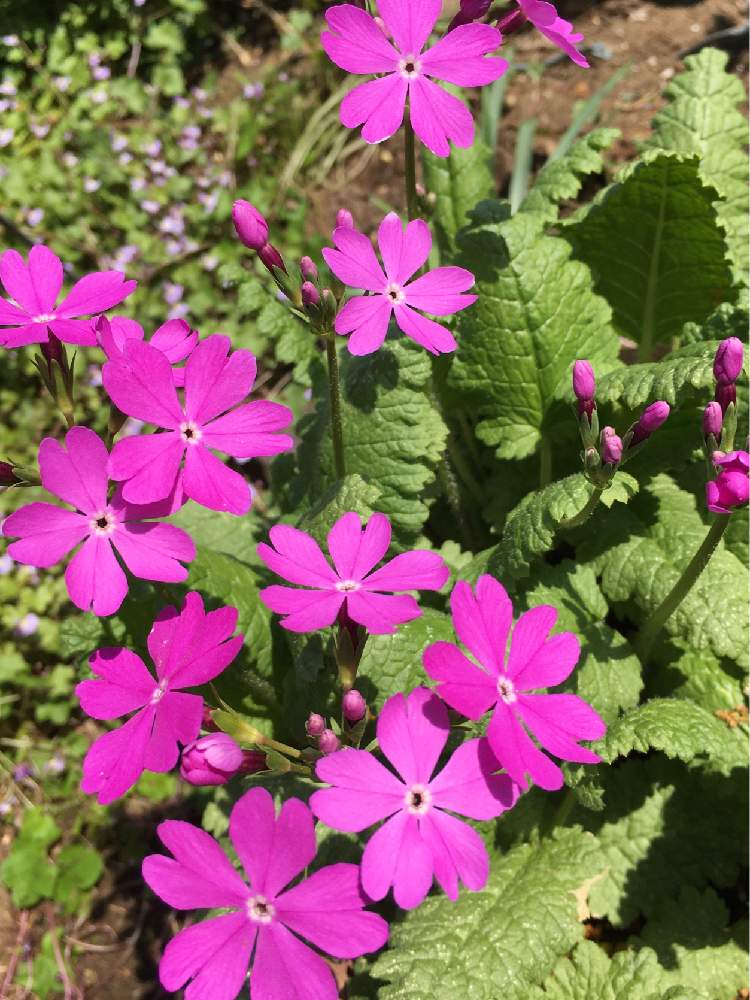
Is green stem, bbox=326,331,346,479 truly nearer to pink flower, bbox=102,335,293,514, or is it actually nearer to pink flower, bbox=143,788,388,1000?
pink flower, bbox=102,335,293,514

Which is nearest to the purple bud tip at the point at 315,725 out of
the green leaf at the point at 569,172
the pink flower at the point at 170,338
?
the pink flower at the point at 170,338

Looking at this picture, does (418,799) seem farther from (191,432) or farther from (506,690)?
(191,432)

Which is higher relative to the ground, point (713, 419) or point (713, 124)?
point (713, 124)

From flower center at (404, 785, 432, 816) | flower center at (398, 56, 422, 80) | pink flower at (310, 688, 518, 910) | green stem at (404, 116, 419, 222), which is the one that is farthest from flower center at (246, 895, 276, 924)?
flower center at (398, 56, 422, 80)

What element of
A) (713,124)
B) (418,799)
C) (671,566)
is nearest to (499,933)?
(418,799)

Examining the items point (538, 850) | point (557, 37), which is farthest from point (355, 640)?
point (557, 37)

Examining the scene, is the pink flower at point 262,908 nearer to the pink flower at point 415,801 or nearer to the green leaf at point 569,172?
the pink flower at point 415,801
